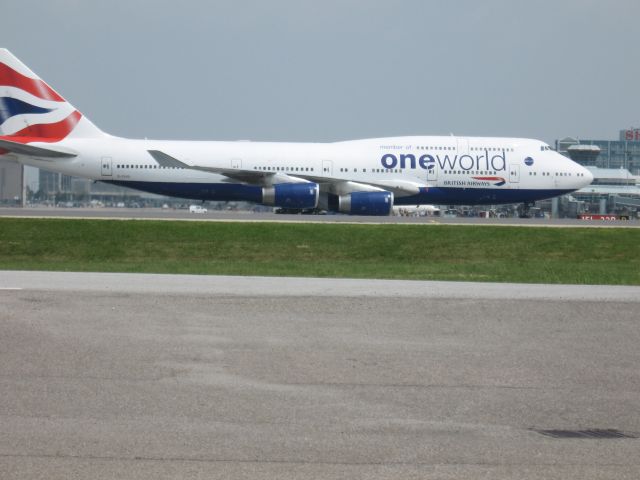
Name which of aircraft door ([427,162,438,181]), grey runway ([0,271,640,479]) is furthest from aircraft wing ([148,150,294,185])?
grey runway ([0,271,640,479])

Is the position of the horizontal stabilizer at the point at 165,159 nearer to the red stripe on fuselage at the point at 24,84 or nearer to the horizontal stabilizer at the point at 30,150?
the horizontal stabilizer at the point at 30,150

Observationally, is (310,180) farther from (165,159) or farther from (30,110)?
(30,110)

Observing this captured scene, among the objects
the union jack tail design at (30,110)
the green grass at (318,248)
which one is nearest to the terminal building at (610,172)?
the union jack tail design at (30,110)

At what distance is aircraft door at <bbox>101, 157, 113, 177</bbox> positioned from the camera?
165ft

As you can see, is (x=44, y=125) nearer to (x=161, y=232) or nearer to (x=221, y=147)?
(x=221, y=147)

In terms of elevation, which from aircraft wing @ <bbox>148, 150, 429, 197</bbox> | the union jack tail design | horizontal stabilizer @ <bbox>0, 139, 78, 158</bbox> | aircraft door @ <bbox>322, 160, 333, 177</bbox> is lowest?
aircraft wing @ <bbox>148, 150, 429, 197</bbox>

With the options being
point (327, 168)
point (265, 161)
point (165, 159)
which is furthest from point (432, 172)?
point (165, 159)

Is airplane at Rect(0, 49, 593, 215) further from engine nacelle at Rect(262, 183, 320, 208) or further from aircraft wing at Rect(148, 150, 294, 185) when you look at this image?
engine nacelle at Rect(262, 183, 320, 208)

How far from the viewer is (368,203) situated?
157 ft

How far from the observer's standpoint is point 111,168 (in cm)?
5041

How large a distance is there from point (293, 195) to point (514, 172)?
1118 centimetres

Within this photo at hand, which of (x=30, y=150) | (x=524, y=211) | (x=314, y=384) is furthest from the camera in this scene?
(x=524, y=211)

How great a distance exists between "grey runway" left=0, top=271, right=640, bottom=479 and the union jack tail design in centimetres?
3535

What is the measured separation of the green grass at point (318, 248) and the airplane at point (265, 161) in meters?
15.0
